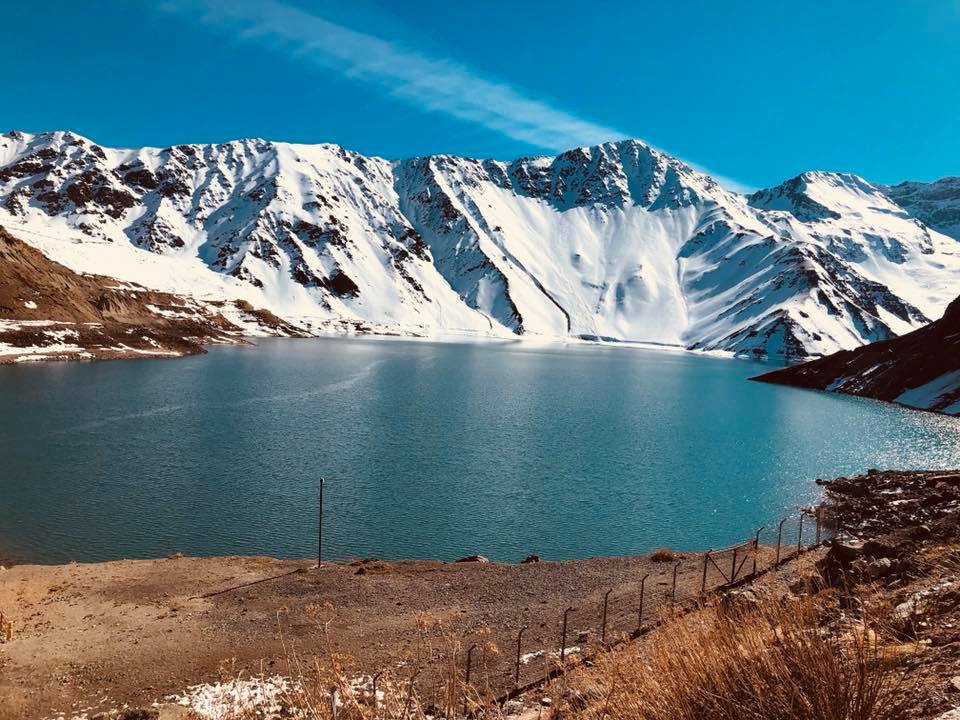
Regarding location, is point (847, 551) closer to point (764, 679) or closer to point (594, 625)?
point (594, 625)

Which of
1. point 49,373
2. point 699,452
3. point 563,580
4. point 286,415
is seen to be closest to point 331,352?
point 49,373

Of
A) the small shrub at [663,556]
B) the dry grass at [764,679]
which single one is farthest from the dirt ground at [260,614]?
the dry grass at [764,679]

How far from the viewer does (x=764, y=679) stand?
4539 mm

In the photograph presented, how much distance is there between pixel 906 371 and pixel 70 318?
6706 inches

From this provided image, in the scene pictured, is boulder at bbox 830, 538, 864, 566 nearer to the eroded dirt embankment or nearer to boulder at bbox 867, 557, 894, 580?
the eroded dirt embankment

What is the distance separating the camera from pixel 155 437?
186 feet

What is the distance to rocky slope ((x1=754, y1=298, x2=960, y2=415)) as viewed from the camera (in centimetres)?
9744

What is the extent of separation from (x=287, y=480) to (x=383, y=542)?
1406 centimetres

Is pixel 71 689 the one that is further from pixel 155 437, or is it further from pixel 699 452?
pixel 699 452

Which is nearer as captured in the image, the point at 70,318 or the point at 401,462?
the point at 401,462

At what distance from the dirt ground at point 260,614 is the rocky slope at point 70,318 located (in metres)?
101

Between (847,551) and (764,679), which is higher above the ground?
(764,679)

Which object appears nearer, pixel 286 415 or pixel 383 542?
pixel 383 542

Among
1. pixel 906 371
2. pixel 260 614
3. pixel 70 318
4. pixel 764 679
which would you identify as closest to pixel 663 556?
pixel 260 614
